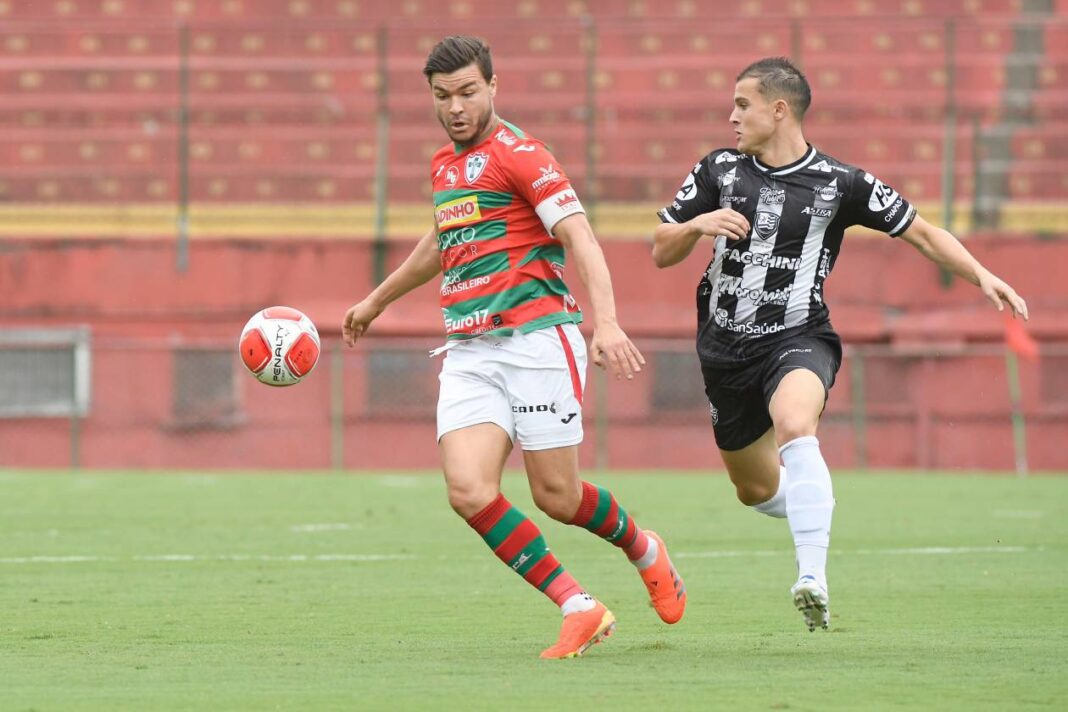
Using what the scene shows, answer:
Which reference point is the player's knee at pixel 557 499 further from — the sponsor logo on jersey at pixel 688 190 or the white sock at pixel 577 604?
the sponsor logo on jersey at pixel 688 190

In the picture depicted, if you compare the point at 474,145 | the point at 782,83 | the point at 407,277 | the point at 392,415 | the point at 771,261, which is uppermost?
the point at 782,83

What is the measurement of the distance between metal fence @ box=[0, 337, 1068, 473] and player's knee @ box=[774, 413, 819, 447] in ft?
48.6

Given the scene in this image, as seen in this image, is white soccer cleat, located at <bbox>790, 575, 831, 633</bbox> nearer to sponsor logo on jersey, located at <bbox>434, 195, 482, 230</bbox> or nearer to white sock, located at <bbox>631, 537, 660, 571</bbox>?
white sock, located at <bbox>631, 537, 660, 571</bbox>

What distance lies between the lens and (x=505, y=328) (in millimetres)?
6145

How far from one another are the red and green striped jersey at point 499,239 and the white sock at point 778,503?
151cm

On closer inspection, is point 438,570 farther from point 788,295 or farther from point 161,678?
point 161,678

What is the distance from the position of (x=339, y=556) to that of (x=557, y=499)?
3.99m

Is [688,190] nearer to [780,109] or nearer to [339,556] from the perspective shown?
[780,109]

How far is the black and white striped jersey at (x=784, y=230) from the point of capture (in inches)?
264

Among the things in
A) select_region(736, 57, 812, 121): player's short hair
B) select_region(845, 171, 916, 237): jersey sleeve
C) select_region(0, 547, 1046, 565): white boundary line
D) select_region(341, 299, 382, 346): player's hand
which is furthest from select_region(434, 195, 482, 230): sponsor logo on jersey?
select_region(0, 547, 1046, 565): white boundary line

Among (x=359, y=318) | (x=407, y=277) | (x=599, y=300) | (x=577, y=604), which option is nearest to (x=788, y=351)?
(x=599, y=300)

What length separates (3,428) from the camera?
21.5m

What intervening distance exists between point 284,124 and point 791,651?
18700mm

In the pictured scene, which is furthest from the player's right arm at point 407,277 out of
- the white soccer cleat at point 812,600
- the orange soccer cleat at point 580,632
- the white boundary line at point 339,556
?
the white boundary line at point 339,556
